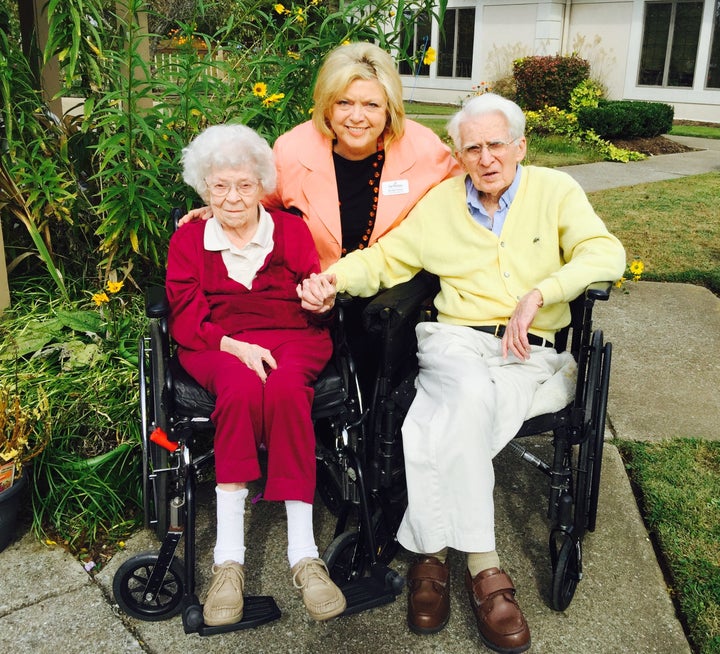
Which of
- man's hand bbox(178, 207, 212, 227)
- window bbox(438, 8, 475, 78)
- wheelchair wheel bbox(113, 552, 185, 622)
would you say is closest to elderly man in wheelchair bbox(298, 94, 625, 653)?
man's hand bbox(178, 207, 212, 227)

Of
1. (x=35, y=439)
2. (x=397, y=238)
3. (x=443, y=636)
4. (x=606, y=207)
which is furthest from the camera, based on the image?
(x=606, y=207)

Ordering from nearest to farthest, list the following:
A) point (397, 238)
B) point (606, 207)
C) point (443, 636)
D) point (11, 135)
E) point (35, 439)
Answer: point (443, 636)
point (35, 439)
point (397, 238)
point (11, 135)
point (606, 207)

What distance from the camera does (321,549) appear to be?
2670 mm

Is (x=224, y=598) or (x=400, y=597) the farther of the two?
(x=400, y=597)

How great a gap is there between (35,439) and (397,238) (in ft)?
4.69

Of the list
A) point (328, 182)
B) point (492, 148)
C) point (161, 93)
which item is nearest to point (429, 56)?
point (328, 182)

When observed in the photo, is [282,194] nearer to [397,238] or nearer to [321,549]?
[397,238]

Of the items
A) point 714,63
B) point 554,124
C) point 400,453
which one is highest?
point 714,63

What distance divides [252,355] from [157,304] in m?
0.33

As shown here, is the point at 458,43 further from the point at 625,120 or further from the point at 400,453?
the point at 400,453

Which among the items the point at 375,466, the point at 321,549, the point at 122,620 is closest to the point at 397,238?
the point at 375,466

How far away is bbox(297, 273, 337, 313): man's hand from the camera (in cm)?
254

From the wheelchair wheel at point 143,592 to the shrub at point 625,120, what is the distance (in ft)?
35.1

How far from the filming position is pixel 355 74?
2.77m
